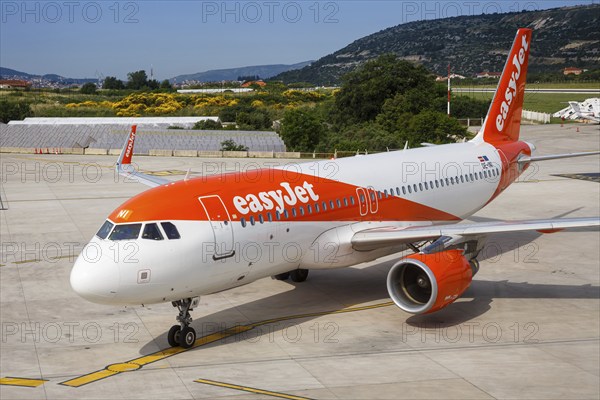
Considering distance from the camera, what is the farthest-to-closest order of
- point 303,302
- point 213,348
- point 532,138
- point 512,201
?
point 532,138, point 512,201, point 303,302, point 213,348

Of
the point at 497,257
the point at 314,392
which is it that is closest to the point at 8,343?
the point at 314,392

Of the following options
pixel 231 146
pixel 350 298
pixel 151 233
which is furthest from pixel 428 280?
pixel 231 146

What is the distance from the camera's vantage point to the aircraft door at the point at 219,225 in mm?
19541

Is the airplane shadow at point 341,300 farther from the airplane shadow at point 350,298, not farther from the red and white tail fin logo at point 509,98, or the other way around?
the red and white tail fin logo at point 509,98

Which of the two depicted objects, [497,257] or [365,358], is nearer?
[365,358]

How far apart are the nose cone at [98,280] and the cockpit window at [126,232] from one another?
0.75 metres

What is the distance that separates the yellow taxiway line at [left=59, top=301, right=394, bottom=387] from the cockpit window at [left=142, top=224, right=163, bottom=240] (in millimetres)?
3144

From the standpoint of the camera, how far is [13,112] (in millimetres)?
122625

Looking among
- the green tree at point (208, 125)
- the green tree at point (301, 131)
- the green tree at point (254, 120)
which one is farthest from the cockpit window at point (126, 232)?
the green tree at point (254, 120)

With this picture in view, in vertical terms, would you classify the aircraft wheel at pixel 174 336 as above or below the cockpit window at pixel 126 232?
below

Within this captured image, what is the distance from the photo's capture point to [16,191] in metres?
48.4

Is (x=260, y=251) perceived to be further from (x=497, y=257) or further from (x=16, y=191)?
(x=16, y=191)

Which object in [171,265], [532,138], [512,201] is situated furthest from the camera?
[532,138]

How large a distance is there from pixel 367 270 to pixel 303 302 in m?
4.98
